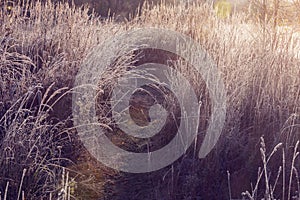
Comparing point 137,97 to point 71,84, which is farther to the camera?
point 137,97

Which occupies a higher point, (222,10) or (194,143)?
(222,10)

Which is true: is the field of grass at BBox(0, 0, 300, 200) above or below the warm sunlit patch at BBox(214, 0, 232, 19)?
below

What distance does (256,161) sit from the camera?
252 centimetres

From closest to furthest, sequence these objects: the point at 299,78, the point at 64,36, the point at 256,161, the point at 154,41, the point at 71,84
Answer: the point at 256,161
the point at 299,78
the point at 71,84
the point at 64,36
the point at 154,41

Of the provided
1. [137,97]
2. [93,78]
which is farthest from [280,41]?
[93,78]

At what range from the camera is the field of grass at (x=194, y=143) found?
7.19 ft

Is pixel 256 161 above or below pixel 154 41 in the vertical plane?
below

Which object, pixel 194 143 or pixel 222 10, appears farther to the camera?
pixel 222 10

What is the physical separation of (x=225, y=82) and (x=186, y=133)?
0.54 metres

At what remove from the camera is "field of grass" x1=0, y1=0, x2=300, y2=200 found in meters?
2.19

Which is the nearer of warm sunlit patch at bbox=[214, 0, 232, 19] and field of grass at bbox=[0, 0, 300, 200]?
field of grass at bbox=[0, 0, 300, 200]

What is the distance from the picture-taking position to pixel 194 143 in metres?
2.61

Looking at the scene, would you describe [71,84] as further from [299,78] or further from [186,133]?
[299,78]

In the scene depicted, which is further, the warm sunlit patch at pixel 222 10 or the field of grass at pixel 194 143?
the warm sunlit patch at pixel 222 10
